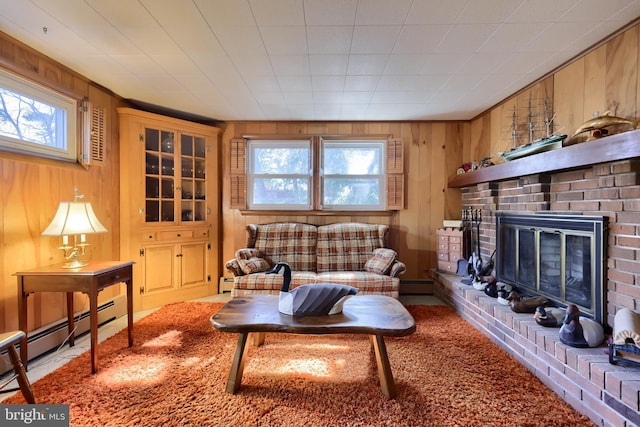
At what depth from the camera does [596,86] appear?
199 centimetres

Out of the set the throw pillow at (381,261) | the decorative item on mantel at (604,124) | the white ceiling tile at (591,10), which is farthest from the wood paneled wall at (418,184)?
the white ceiling tile at (591,10)

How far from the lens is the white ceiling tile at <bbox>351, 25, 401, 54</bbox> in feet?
6.03

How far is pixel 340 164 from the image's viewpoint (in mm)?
3795

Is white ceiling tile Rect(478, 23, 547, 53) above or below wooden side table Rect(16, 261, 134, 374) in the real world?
above

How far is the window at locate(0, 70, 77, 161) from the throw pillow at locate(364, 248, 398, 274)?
309cm

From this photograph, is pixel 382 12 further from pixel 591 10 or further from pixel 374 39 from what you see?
pixel 591 10

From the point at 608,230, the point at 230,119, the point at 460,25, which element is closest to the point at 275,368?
the point at 608,230

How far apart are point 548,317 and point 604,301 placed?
1.09ft

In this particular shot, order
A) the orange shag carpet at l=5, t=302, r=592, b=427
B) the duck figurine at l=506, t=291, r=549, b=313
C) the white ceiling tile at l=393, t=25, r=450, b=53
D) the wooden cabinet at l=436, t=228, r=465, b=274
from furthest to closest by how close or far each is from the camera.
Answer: the wooden cabinet at l=436, t=228, r=465, b=274, the duck figurine at l=506, t=291, r=549, b=313, the white ceiling tile at l=393, t=25, r=450, b=53, the orange shag carpet at l=5, t=302, r=592, b=427

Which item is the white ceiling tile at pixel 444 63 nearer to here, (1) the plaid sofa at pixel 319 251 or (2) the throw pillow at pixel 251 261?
(1) the plaid sofa at pixel 319 251

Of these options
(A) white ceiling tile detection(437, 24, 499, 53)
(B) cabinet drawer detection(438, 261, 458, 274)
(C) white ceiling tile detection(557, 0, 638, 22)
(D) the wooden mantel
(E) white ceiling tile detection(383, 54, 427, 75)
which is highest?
(E) white ceiling tile detection(383, 54, 427, 75)

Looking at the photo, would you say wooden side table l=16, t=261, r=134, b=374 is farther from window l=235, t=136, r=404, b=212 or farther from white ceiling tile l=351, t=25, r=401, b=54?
Result: white ceiling tile l=351, t=25, r=401, b=54

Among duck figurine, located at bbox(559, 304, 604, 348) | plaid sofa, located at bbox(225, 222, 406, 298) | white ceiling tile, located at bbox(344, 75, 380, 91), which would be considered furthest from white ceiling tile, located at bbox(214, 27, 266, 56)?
duck figurine, located at bbox(559, 304, 604, 348)

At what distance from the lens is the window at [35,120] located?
6.46 feet
